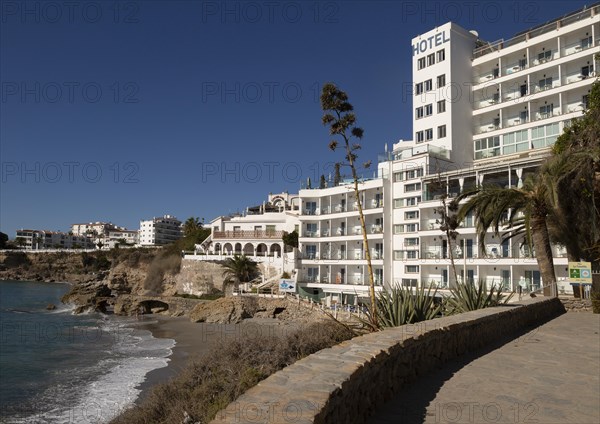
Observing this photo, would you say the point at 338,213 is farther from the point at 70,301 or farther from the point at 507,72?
the point at 70,301

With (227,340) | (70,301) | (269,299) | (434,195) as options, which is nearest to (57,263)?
(70,301)

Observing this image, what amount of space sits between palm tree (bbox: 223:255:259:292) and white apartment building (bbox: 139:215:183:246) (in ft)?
403

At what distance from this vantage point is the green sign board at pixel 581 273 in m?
18.1

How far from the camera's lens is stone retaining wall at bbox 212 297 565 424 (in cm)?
384

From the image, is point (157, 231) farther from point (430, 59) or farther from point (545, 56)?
point (545, 56)

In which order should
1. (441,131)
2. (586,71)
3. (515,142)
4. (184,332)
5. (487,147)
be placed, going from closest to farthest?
1. (184,332)
2. (586,71)
3. (515,142)
4. (487,147)
5. (441,131)

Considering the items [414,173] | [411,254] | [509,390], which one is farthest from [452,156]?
[509,390]

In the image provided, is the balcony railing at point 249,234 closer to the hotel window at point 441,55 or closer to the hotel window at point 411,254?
the hotel window at point 411,254

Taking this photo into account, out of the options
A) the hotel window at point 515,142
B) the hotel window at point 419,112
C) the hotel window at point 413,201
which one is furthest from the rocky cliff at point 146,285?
the hotel window at point 515,142

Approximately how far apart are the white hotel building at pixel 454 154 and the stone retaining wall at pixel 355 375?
28199mm

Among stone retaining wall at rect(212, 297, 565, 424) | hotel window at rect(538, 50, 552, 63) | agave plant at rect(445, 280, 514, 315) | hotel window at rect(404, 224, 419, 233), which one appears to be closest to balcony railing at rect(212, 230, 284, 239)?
hotel window at rect(404, 224, 419, 233)

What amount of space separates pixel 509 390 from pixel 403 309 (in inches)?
174

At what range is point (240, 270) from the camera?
52938 mm

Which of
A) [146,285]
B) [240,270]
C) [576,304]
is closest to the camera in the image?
[576,304]
